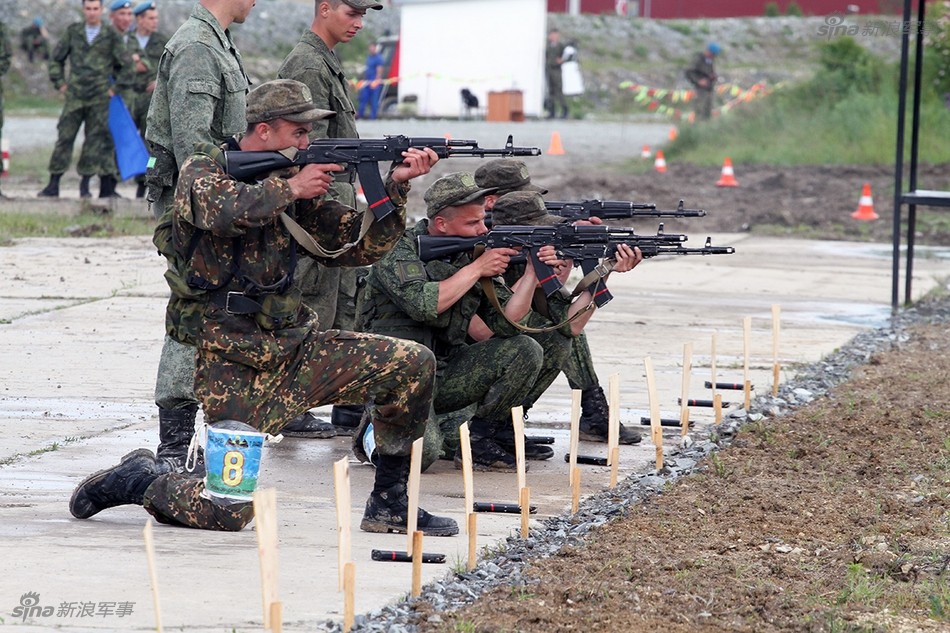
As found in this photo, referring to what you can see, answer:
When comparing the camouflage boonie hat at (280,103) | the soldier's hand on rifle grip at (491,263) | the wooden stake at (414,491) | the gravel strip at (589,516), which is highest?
the camouflage boonie hat at (280,103)

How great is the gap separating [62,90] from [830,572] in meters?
13.9

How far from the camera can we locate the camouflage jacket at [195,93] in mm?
6012

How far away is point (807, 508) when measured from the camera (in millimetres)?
5934

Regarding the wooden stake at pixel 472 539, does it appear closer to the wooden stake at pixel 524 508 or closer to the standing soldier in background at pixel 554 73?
the wooden stake at pixel 524 508

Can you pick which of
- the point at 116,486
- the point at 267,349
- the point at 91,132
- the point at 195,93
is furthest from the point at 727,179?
the point at 116,486

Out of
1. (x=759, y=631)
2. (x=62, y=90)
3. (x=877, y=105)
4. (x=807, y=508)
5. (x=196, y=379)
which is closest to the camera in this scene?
(x=759, y=631)

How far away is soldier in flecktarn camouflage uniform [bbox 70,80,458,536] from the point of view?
520 cm

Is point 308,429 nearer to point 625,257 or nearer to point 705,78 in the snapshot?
point 625,257

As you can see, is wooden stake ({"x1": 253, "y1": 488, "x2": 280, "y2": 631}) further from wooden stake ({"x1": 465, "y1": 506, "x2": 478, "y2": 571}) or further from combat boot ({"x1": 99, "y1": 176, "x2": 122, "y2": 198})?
combat boot ({"x1": 99, "y1": 176, "x2": 122, "y2": 198})

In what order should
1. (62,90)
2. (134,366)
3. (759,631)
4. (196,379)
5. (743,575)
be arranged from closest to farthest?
(759,631)
(743,575)
(196,379)
(134,366)
(62,90)

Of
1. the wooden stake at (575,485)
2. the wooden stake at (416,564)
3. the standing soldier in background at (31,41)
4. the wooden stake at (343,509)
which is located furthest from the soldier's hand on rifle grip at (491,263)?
the standing soldier in background at (31,41)

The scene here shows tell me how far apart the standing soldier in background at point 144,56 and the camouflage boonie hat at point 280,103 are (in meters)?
11.0

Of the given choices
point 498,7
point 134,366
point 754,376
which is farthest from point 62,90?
point 498,7

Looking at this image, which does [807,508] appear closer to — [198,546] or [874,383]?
[198,546]
